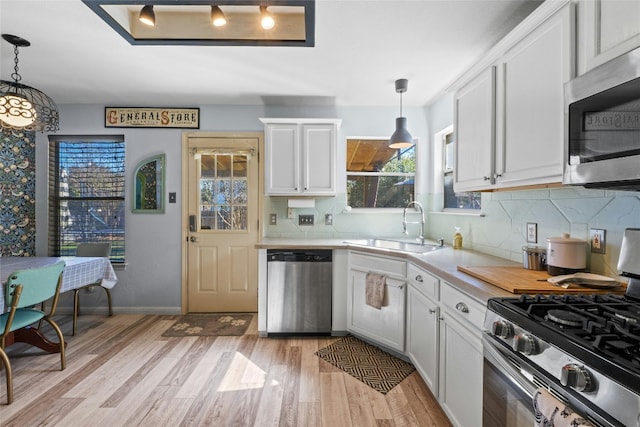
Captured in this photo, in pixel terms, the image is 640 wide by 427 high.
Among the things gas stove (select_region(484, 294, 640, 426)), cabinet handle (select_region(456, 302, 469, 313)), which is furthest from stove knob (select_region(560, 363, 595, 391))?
cabinet handle (select_region(456, 302, 469, 313))

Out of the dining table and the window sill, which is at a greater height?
the window sill

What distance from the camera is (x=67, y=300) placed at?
11.5 feet

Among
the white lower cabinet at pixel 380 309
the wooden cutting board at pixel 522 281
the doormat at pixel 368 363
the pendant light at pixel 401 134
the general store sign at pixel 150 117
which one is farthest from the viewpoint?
the general store sign at pixel 150 117

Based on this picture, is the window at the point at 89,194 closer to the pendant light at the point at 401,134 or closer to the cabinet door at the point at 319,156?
the cabinet door at the point at 319,156

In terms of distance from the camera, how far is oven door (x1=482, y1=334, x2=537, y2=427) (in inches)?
36.4

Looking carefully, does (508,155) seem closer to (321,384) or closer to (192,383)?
(321,384)

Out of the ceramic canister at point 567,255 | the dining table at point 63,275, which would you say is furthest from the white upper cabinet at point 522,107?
the dining table at point 63,275

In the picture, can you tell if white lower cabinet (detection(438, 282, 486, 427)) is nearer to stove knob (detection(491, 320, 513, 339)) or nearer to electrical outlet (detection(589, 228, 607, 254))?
stove knob (detection(491, 320, 513, 339))

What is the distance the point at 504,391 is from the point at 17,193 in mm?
4646

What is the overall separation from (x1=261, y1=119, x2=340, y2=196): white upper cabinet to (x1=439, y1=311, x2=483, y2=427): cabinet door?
6.12ft

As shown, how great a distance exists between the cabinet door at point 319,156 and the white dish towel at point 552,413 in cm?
249

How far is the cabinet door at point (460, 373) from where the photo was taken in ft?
4.50

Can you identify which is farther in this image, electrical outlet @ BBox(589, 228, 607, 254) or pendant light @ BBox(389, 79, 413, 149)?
pendant light @ BBox(389, 79, 413, 149)

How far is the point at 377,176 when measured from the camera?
3570mm
